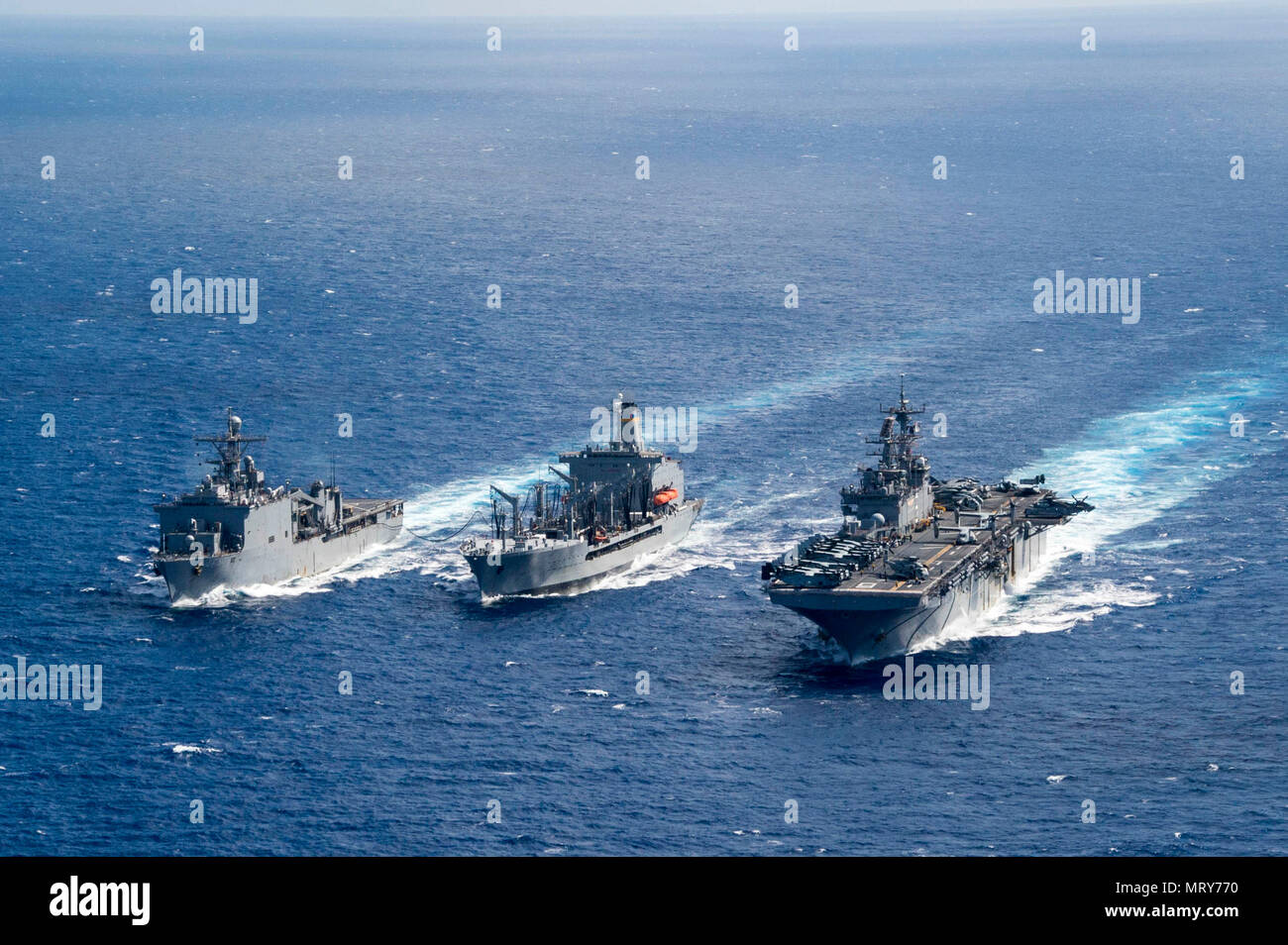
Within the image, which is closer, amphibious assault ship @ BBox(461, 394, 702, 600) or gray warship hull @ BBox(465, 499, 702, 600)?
gray warship hull @ BBox(465, 499, 702, 600)

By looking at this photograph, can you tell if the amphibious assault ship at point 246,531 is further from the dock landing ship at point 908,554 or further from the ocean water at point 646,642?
the dock landing ship at point 908,554

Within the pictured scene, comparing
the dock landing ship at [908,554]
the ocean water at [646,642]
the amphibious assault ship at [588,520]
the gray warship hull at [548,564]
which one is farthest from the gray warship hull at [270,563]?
the dock landing ship at [908,554]

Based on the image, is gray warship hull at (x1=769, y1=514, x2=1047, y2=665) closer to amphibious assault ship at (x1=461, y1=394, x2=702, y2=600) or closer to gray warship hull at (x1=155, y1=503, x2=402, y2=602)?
amphibious assault ship at (x1=461, y1=394, x2=702, y2=600)

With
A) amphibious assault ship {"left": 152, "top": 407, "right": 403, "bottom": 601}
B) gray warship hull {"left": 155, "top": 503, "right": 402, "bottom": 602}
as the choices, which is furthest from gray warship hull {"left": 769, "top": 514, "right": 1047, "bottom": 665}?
amphibious assault ship {"left": 152, "top": 407, "right": 403, "bottom": 601}

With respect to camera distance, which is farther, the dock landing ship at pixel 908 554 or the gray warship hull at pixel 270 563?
the gray warship hull at pixel 270 563

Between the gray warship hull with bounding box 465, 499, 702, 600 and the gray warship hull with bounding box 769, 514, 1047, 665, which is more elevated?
the gray warship hull with bounding box 465, 499, 702, 600

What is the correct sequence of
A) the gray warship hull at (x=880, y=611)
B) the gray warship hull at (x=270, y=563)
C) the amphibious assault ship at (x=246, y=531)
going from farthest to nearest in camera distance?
the amphibious assault ship at (x=246, y=531) < the gray warship hull at (x=270, y=563) < the gray warship hull at (x=880, y=611)
